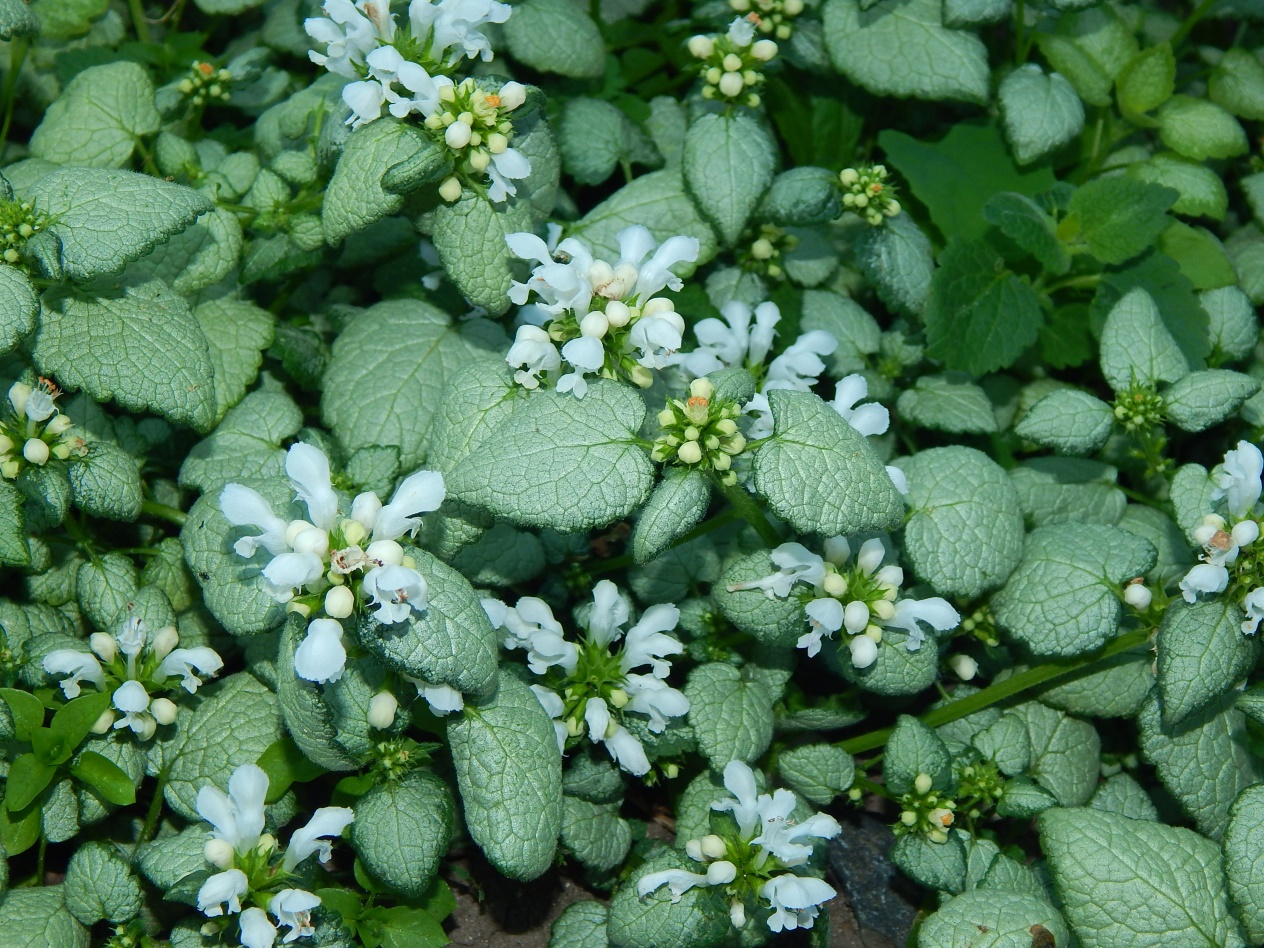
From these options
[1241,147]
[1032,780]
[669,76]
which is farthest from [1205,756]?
[669,76]

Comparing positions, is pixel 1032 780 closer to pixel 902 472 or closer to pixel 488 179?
pixel 902 472

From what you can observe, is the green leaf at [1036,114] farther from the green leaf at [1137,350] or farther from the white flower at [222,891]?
the white flower at [222,891]

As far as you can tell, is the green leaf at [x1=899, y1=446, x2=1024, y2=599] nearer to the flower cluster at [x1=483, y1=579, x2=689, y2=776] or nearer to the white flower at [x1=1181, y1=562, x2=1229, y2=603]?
the white flower at [x1=1181, y1=562, x2=1229, y2=603]

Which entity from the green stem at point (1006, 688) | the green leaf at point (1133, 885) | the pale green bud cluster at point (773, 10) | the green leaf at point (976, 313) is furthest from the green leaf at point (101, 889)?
the pale green bud cluster at point (773, 10)

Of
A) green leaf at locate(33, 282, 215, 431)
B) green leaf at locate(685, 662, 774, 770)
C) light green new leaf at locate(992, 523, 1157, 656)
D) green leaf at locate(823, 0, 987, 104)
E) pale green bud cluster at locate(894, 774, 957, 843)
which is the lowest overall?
pale green bud cluster at locate(894, 774, 957, 843)

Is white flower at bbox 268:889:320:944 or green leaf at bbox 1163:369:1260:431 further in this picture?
green leaf at bbox 1163:369:1260:431

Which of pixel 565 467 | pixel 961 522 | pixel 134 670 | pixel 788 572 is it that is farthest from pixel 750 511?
pixel 134 670

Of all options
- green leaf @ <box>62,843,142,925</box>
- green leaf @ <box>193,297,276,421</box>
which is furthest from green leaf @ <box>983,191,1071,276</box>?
green leaf @ <box>62,843,142,925</box>
